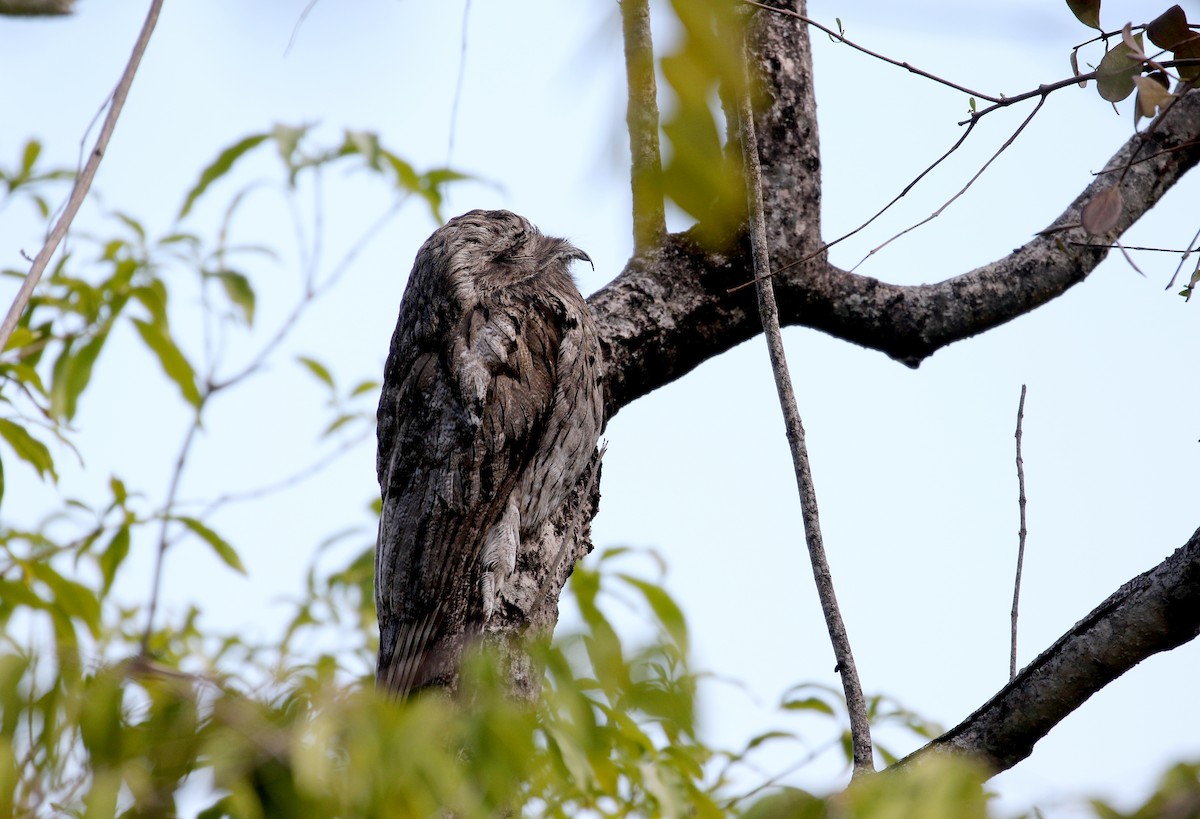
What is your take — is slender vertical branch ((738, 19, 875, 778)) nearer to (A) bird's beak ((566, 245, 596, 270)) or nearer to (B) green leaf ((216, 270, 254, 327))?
(A) bird's beak ((566, 245, 596, 270))

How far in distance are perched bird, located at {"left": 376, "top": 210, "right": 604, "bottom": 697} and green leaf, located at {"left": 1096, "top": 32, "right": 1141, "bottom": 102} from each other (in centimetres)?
137

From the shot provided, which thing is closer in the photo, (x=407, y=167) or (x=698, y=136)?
(x=698, y=136)

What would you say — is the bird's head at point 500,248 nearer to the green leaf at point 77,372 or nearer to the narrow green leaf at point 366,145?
the narrow green leaf at point 366,145

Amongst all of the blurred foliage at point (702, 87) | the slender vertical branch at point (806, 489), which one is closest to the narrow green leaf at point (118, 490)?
the slender vertical branch at point (806, 489)

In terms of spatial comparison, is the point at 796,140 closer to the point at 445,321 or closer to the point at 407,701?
the point at 445,321

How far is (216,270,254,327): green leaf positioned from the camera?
3.30 m

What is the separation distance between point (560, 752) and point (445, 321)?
4.93 feet

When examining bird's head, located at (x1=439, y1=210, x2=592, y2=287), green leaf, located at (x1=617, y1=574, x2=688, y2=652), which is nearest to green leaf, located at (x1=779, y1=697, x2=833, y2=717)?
green leaf, located at (x1=617, y1=574, x2=688, y2=652)

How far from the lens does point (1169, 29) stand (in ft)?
5.13

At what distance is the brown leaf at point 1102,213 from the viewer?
61.1 inches

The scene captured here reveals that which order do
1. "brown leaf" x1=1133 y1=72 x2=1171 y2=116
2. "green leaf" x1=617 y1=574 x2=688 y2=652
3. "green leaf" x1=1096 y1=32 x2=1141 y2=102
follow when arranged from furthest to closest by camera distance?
"green leaf" x1=617 y1=574 x2=688 y2=652 → "green leaf" x1=1096 y1=32 x2=1141 y2=102 → "brown leaf" x1=1133 y1=72 x2=1171 y2=116

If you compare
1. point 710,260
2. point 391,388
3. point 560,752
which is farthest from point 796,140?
point 560,752

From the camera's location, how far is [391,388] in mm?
2842

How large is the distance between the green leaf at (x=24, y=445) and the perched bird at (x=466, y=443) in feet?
2.73
